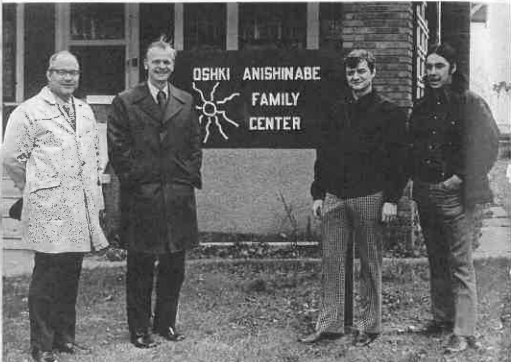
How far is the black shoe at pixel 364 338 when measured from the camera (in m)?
3.53

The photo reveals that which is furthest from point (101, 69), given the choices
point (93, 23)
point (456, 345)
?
point (456, 345)

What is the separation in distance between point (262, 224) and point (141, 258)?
1753mm

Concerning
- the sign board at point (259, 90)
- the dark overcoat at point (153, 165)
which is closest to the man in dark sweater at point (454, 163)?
the sign board at point (259, 90)

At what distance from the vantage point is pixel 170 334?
11.9 ft

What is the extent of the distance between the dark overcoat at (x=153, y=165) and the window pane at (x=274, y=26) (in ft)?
4.32

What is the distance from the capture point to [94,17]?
4.25 metres

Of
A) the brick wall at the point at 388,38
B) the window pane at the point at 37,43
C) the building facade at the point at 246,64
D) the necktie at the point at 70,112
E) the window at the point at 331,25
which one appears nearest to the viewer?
the necktie at the point at 70,112

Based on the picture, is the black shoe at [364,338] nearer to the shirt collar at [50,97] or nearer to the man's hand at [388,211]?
the man's hand at [388,211]

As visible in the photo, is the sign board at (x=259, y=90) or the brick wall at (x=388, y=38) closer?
the sign board at (x=259, y=90)

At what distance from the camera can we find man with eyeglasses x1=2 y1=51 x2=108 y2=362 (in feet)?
10.7

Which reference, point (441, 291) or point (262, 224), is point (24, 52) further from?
point (441, 291)

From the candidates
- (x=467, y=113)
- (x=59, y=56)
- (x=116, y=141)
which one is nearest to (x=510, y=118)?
(x=467, y=113)

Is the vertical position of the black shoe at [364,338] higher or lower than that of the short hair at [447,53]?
lower

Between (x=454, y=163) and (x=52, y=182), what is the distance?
1842 mm
